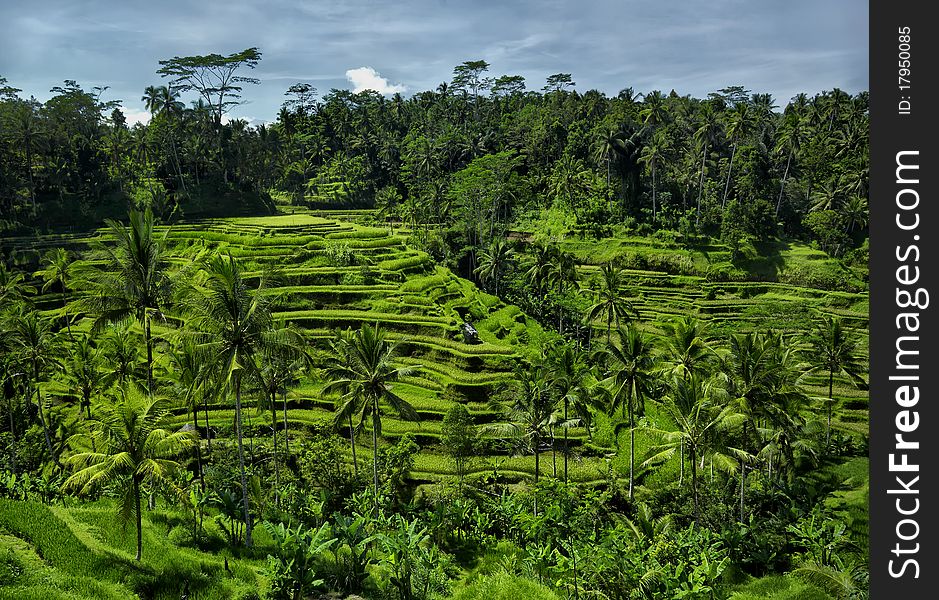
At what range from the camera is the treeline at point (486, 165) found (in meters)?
73.6

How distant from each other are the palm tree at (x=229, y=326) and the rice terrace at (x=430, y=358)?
0.11 meters

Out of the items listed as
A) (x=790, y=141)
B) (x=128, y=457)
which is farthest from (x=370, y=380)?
(x=790, y=141)

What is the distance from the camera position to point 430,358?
43.2 metres

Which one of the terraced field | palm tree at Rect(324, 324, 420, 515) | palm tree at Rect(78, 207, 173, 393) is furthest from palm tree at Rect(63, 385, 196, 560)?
the terraced field

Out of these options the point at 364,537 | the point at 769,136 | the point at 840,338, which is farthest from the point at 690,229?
the point at 364,537

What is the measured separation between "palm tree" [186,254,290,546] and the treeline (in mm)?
52940

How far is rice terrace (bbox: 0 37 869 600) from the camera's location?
18500 mm

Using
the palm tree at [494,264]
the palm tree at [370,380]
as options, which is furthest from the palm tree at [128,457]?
the palm tree at [494,264]

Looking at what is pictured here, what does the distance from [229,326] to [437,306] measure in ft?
106

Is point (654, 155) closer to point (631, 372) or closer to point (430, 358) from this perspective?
point (430, 358)

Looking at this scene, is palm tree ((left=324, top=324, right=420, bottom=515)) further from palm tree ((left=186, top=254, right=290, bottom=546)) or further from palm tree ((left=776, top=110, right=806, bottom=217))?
palm tree ((left=776, top=110, right=806, bottom=217))

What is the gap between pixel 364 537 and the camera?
1867 cm

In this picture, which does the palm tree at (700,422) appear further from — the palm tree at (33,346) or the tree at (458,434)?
the palm tree at (33,346)

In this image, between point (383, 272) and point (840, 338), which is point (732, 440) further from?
point (383, 272)
